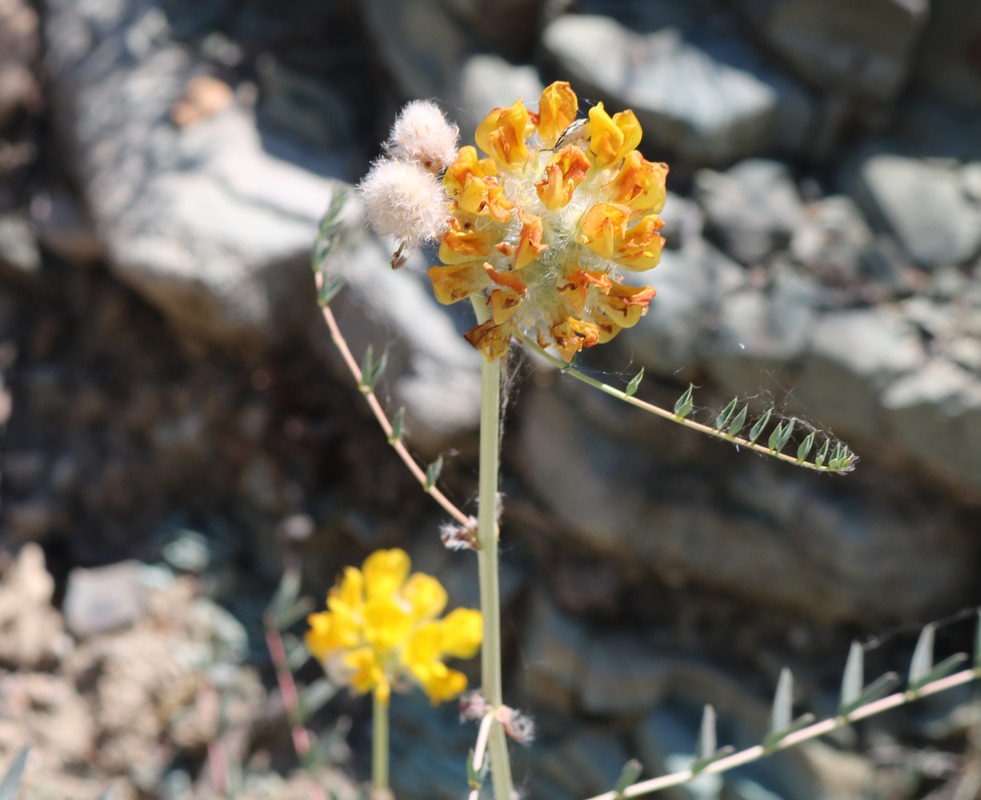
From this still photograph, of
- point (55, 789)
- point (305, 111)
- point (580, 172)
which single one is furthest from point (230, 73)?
point (580, 172)

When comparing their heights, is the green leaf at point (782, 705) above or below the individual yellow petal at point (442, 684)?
above

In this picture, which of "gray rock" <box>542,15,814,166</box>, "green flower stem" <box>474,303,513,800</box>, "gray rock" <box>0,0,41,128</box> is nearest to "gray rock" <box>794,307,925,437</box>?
"gray rock" <box>542,15,814,166</box>

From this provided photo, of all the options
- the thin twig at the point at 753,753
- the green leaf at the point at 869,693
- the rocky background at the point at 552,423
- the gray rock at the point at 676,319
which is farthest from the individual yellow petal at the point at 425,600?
the gray rock at the point at 676,319

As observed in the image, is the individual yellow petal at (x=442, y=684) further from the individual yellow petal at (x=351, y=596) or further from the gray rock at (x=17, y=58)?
the gray rock at (x=17, y=58)

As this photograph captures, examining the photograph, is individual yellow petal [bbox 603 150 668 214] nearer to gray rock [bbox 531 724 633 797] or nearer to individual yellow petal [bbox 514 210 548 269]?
individual yellow petal [bbox 514 210 548 269]

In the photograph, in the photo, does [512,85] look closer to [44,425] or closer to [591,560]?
[591,560]

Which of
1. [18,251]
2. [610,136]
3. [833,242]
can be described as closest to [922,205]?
[833,242]
